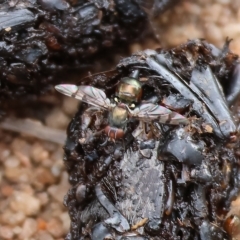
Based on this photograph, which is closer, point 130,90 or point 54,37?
point 130,90

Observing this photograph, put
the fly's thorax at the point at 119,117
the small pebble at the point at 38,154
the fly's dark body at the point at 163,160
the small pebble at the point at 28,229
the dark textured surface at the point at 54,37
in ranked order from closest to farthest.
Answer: the fly's dark body at the point at 163,160 < the fly's thorax at the point at 119,117 < the dark textured surface at the point at 54,37 < the small pebble at the point at 28,229 < the small pebble at the point at 38,154

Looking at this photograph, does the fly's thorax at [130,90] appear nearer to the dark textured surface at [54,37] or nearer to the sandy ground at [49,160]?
the dark textured surface at [54,37]

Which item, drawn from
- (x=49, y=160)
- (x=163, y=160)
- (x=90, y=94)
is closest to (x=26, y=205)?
(x=49, y=160)

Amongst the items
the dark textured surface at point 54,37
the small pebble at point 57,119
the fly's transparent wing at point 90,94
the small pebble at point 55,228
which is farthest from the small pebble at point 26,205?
the fly's transparent wing at point 90,94

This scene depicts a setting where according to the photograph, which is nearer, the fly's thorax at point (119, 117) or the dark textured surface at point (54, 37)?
the fly's thorax at point (119, 117)

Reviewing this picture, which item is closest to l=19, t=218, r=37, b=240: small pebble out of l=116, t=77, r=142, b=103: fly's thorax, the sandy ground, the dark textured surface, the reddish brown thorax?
the sandy ground

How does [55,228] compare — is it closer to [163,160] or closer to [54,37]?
[163,160]

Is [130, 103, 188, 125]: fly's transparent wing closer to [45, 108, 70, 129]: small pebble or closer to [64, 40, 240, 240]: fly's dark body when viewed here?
[64, 40, 240, 240]: fly's dark body
